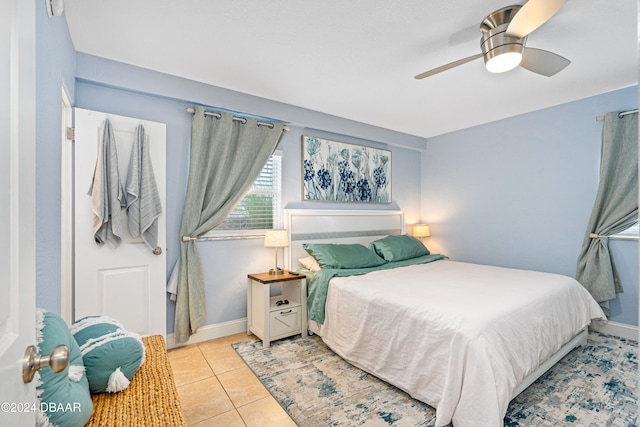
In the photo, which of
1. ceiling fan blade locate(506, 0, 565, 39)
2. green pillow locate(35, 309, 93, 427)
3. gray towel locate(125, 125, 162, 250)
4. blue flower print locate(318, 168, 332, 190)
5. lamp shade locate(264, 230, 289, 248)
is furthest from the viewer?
blue flower print locate(318, 168, 332, 190)

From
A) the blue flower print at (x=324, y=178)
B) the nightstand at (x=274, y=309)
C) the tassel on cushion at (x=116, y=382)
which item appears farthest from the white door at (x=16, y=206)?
the blue flower print at (x=324, y=178)

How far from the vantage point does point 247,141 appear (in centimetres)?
311

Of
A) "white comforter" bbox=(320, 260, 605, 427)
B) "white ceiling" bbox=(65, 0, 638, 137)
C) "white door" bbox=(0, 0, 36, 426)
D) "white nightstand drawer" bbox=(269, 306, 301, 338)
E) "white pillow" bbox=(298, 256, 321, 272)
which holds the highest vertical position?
"white ceiling" bbox=(65, 0, 638, 137)

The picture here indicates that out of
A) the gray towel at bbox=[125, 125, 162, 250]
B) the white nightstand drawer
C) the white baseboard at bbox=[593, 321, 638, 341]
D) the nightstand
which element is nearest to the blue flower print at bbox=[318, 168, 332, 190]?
the nightstand

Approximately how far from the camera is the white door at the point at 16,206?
0.58 metres

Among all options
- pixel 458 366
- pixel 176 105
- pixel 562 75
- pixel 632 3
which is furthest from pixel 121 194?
pixel 562 75

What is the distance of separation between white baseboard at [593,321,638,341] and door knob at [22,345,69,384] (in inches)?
168

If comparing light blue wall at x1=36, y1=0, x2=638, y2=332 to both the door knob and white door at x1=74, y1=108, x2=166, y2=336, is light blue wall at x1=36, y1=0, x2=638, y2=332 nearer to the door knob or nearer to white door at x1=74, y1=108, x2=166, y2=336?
white door at x1=74, y1=108, x2=166, y2=336

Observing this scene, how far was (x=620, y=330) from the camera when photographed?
119 inches

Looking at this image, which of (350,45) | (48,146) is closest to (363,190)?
(350,45)

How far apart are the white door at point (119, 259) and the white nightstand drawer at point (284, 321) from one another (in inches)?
36.8

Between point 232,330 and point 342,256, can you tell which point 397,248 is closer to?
point 342,256

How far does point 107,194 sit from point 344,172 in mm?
2602

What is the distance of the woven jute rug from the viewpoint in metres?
1.10
